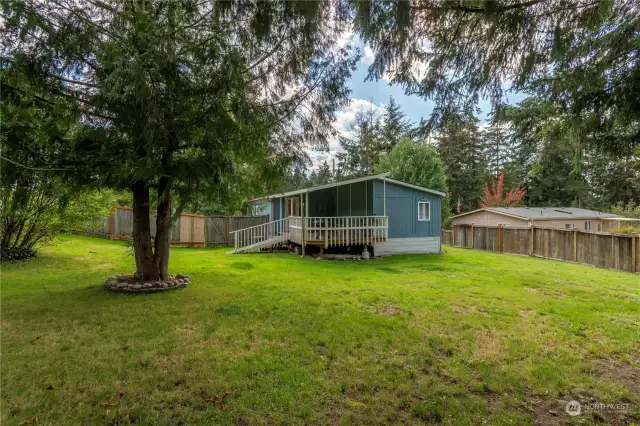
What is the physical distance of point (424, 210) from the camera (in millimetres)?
13398

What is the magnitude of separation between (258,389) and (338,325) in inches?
67.0

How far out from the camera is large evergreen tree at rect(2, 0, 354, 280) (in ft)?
10.4

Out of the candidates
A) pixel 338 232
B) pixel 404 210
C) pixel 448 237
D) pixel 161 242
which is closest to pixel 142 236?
pixel 161 242

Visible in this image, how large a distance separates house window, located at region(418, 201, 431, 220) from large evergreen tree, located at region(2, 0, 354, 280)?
9.45 meters

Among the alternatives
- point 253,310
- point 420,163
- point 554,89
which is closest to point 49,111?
point 253,310

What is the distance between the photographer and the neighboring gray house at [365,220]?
37.9 feet

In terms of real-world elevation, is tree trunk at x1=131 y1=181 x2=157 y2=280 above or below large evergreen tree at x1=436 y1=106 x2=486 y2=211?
below

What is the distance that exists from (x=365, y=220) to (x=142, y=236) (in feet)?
25.8

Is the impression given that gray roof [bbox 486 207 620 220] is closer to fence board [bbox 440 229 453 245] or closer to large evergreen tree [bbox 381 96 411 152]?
fence board [bbox 440 229 453 245]

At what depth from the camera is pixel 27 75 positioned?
3.41 metres

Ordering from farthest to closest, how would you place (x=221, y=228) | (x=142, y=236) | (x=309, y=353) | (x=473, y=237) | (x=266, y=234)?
(x=473, y=237)
(x=221, y=228)
(x=266, y=234)
(x=142, y=236)
(x=309, y=353)

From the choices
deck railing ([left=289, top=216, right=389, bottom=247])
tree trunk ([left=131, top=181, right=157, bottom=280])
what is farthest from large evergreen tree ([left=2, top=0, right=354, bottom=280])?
deck railing ([left=289, top=216, right=389, bottom=247])

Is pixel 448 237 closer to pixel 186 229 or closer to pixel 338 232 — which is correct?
pixel 338 232

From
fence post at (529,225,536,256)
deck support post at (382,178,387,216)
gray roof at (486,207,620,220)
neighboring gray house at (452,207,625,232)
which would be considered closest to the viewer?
deck support post at (382,178,387,216)
